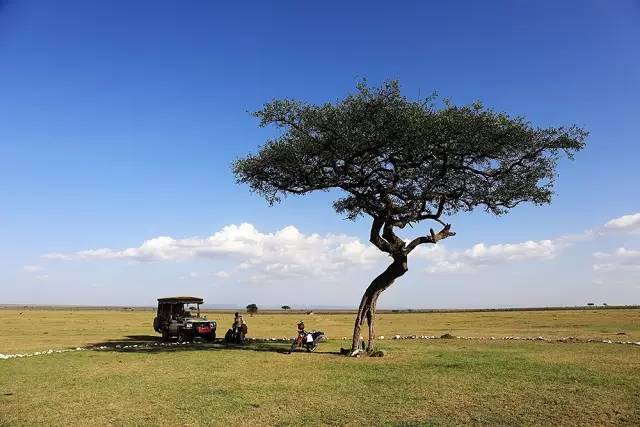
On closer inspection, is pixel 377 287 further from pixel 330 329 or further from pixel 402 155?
pixel 330 329

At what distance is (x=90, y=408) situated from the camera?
14.6 metres

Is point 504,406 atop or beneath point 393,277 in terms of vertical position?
beneath

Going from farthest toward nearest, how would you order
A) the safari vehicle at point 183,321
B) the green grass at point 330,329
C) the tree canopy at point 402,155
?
1. the green grass at point 330,329
2. the safari vehicle at point 183,321
3. the tree canopy at point 402,155

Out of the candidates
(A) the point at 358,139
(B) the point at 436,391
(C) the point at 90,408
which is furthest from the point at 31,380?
(A) the point at 358,139

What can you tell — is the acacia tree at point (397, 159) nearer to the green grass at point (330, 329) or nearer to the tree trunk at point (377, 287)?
the tree trunk at point (377, 287)

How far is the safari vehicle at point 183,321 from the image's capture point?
37.1m

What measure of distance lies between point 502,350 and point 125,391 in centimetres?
1951

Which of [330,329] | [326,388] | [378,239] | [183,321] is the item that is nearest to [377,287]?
[378,239]

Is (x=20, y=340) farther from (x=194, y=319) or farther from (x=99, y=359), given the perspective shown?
(x=99, y=359)

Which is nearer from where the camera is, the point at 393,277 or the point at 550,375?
the point at 550,375

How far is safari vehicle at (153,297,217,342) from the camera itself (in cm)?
3712

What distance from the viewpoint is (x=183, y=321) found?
3750 cm

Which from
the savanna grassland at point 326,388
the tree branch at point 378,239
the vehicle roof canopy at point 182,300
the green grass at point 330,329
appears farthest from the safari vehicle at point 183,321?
the tree branch at point 378,239

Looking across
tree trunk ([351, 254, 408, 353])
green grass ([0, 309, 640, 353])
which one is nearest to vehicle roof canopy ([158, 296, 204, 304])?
green grass ([0, 309, 640, 353])
